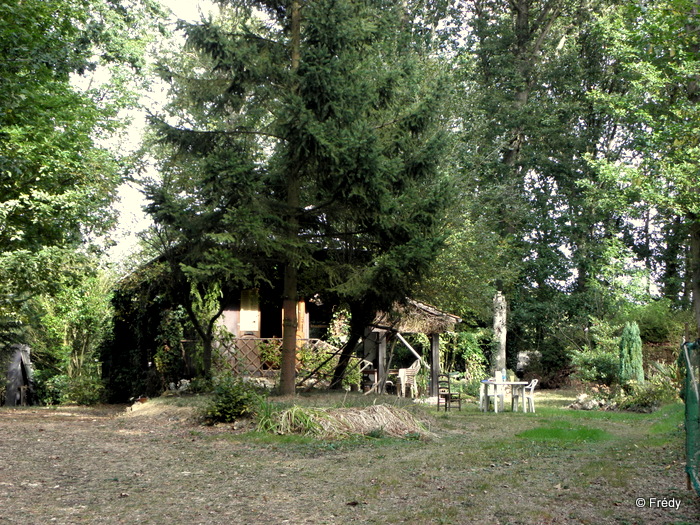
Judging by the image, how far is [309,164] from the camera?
13438 mm

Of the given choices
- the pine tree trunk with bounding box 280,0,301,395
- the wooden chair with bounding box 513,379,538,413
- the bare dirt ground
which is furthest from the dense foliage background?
the bare dirt ground

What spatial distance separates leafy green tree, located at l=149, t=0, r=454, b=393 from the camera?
1242 centimetres

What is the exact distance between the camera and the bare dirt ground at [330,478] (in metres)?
5.45

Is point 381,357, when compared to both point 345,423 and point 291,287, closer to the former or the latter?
point 291,287

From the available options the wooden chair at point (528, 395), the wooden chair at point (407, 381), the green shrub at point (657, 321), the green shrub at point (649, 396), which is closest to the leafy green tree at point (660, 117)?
the green shrub at point (657, 321)

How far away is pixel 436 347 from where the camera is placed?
19766 millimetres

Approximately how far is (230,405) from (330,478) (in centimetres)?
430

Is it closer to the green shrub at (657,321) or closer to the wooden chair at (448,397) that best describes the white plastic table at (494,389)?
the wooden chair at (448,397)

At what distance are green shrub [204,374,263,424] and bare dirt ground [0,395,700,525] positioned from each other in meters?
0.32

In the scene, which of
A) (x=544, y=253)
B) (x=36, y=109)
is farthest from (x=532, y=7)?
(x=36, y=109)

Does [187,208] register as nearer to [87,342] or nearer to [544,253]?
[87,342]

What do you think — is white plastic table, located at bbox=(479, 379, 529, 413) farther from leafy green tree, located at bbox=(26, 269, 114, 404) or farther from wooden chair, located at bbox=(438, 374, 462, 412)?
leafy green tree, located at bbox=(26, 269, 114, 404)

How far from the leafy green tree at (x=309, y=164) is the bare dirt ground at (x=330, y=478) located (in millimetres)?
3513

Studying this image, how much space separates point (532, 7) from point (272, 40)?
61.8 feet
